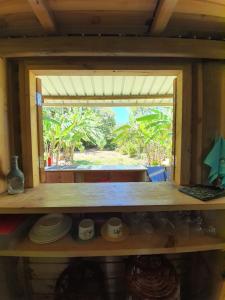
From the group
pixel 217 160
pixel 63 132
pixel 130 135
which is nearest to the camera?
pixel 217 160

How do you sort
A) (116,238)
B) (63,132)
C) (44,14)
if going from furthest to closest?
1. (63,132)
2. (116,238)
3. (44,14)

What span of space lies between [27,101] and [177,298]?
127cm

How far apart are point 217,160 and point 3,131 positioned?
117 centimetres

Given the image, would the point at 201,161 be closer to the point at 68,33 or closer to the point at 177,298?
the point at 177,298

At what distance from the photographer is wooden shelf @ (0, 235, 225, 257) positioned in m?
0.83

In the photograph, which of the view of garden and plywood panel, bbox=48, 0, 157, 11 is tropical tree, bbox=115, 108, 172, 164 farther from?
plywood panel, bbox=48, 0, 157, 11

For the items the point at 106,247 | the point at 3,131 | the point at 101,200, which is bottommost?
the point at 106,247

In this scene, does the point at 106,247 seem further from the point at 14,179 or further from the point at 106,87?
the point at 106,87

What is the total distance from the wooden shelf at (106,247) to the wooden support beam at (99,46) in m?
0.92

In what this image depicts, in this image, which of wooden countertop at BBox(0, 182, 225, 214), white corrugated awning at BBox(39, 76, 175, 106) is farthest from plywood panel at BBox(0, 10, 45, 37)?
wooden countertop at BBox(0, 182, 225, 214)

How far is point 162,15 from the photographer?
0.82 metres

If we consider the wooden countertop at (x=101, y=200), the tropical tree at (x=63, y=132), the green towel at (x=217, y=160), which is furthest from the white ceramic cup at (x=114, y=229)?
the tropical tree at (x=63, y=132)

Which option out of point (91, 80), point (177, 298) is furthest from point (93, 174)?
point (177, 298)

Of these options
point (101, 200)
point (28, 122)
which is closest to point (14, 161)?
point (28, 122)
